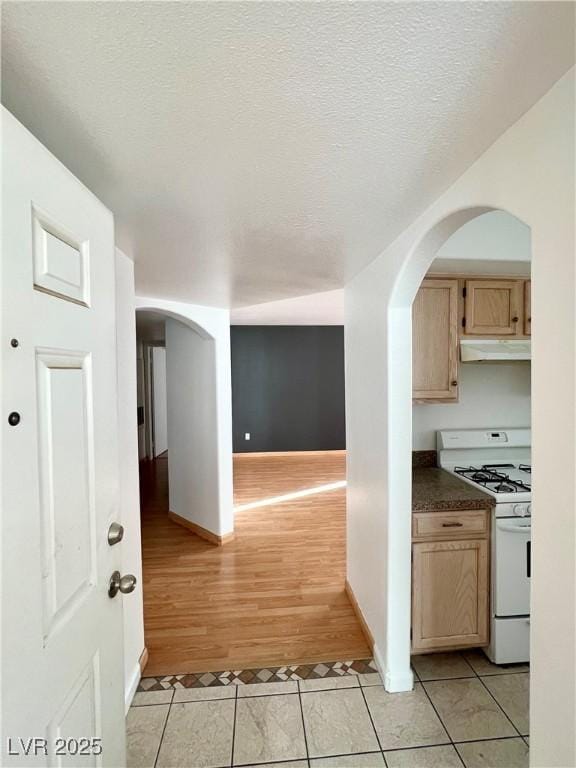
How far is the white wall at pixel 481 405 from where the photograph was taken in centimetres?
270

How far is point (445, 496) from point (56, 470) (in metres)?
1.89

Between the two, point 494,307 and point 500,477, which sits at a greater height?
point 494,307

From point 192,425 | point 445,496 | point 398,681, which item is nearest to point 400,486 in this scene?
point 445,496

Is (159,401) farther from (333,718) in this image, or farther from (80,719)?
(80,719)

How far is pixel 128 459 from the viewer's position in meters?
1.82

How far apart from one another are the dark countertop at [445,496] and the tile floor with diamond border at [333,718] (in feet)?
2.83

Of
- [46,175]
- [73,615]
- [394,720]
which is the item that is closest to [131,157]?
[46,175]

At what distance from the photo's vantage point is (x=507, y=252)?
2.20 metres

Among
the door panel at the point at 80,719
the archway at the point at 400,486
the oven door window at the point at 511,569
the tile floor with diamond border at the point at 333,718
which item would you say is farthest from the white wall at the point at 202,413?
the door panel at the point at 80,719

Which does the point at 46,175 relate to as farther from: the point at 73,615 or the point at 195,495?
the point at 195,495

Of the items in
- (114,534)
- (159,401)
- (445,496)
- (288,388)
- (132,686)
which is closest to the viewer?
(114,534)

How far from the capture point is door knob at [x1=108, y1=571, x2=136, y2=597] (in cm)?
107

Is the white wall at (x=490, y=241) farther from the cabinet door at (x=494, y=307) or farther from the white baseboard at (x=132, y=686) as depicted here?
the white baseboard at (x=132, y=686)

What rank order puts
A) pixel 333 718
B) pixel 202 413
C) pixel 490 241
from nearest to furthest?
pixel 333 718 < pixel 490 241 < pixel 202 413
